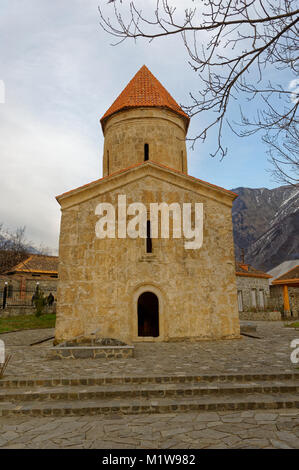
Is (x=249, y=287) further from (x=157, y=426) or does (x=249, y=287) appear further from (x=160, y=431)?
(x=160, y=431)

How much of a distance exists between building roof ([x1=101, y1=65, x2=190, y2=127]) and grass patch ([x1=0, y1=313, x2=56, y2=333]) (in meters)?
11.5

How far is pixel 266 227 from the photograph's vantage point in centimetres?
7075

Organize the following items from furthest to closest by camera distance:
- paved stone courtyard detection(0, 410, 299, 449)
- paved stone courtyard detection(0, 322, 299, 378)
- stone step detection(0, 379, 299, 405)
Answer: paved stone courtyard detection(0, 322, 299, 378) < stone step detection(0, 379, 299, 405) < paved stone courtyard detection(0, 410, 299, 449)

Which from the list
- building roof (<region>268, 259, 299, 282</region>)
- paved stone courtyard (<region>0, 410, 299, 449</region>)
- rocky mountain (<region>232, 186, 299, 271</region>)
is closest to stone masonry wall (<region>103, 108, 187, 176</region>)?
paved stone courtyard (<region>0, 410, 299, 449</region>)

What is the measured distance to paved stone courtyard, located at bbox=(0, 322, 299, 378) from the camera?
19.5ft

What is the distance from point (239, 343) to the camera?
976 centimetres

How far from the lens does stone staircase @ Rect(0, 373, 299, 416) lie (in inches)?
178

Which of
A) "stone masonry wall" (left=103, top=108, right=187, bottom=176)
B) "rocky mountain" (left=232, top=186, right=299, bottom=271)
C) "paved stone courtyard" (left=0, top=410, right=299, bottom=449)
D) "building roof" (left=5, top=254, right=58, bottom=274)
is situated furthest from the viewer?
"rocky mountain" (left=232, top=186, right=299, bottom=271)

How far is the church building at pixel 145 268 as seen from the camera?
10.1 meters

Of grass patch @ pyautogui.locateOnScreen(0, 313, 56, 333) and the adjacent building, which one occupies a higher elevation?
the adjacent building

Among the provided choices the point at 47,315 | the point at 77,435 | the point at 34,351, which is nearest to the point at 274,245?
the point at 47,315

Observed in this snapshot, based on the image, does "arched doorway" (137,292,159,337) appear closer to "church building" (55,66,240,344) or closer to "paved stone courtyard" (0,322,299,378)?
"church building" (55,66,240,344)

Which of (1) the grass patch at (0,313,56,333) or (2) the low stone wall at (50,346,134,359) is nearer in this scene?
(2) the low stone wall at (50,346,134,359)

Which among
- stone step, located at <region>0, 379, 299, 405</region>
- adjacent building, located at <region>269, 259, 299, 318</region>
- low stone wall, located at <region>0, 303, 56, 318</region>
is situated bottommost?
stone step, located at <region>0, 379, 299, 405</region>
